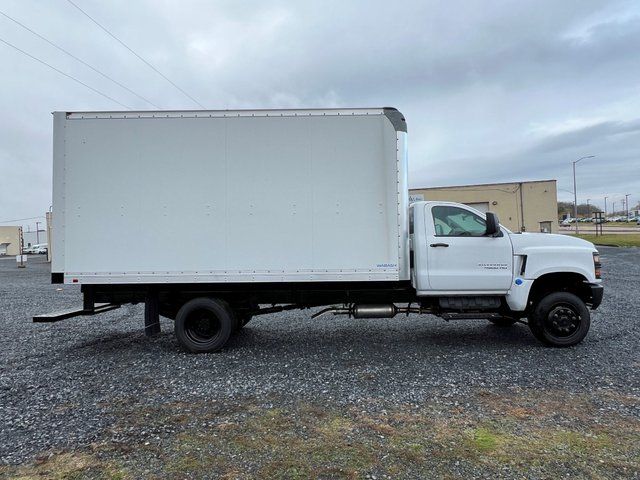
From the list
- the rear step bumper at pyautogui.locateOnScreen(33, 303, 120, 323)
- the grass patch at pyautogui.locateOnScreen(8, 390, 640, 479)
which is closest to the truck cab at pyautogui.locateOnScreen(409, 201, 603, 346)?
the grass patch at pyautogui.locateOnScreen(8, 390, 640, 479)

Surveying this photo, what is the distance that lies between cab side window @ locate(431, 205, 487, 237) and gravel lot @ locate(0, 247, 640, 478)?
173 cm

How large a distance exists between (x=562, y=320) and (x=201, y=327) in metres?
5.34

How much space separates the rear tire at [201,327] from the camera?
6211mm

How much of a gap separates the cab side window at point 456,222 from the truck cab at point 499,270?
0.05ft

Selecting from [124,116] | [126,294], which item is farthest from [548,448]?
[124,116]

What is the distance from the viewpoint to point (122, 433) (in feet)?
12.3

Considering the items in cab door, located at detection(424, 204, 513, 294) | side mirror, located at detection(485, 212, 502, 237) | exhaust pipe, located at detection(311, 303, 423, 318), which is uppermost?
side mirror, located at detection(485, 212, 502, 237)

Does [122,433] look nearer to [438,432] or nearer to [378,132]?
[438,432]

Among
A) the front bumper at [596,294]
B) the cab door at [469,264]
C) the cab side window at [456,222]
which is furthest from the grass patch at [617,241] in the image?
the cab side window at [456,222]

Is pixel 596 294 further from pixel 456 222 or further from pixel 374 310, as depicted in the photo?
pixel 374 310

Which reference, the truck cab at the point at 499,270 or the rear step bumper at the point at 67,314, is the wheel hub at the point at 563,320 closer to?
the truck cab at the point at 499,270

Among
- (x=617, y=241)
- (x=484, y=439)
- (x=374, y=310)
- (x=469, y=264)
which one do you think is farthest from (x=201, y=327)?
(x=617, y=241)

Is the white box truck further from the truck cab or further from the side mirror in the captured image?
the side mirror

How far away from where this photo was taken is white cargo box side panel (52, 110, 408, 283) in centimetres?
596
